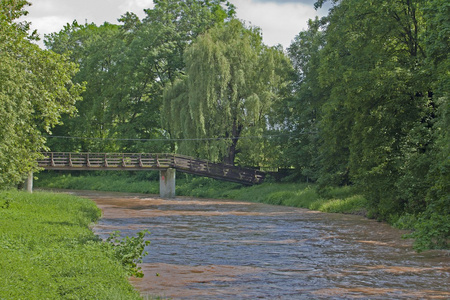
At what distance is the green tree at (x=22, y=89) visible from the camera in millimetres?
18344

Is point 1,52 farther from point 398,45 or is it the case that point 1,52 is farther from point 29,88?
point 398,45

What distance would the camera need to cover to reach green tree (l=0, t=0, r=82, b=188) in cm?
1834

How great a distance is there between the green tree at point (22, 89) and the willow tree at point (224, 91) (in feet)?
68.3

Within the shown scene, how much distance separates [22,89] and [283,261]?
1015 centimetres

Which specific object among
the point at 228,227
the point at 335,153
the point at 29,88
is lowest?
the point at 228,227

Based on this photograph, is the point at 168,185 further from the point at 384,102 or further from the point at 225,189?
the point at 384,102

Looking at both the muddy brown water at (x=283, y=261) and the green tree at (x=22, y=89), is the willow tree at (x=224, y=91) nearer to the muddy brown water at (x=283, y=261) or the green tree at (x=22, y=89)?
the muddy brown water at (x=283, y=261)

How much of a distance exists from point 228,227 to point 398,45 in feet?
34.4

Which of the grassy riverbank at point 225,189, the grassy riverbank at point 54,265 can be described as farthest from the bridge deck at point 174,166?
the grassy riverbank at point 54,265

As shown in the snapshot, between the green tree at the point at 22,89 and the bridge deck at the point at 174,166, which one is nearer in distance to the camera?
the green tree at the point at 22,89

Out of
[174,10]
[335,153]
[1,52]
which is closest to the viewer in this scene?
[1,52]

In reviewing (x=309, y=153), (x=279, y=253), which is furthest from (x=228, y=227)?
(x=309, y=153)

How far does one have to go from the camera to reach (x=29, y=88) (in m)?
20.6

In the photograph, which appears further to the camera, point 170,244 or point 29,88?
point 29,88
